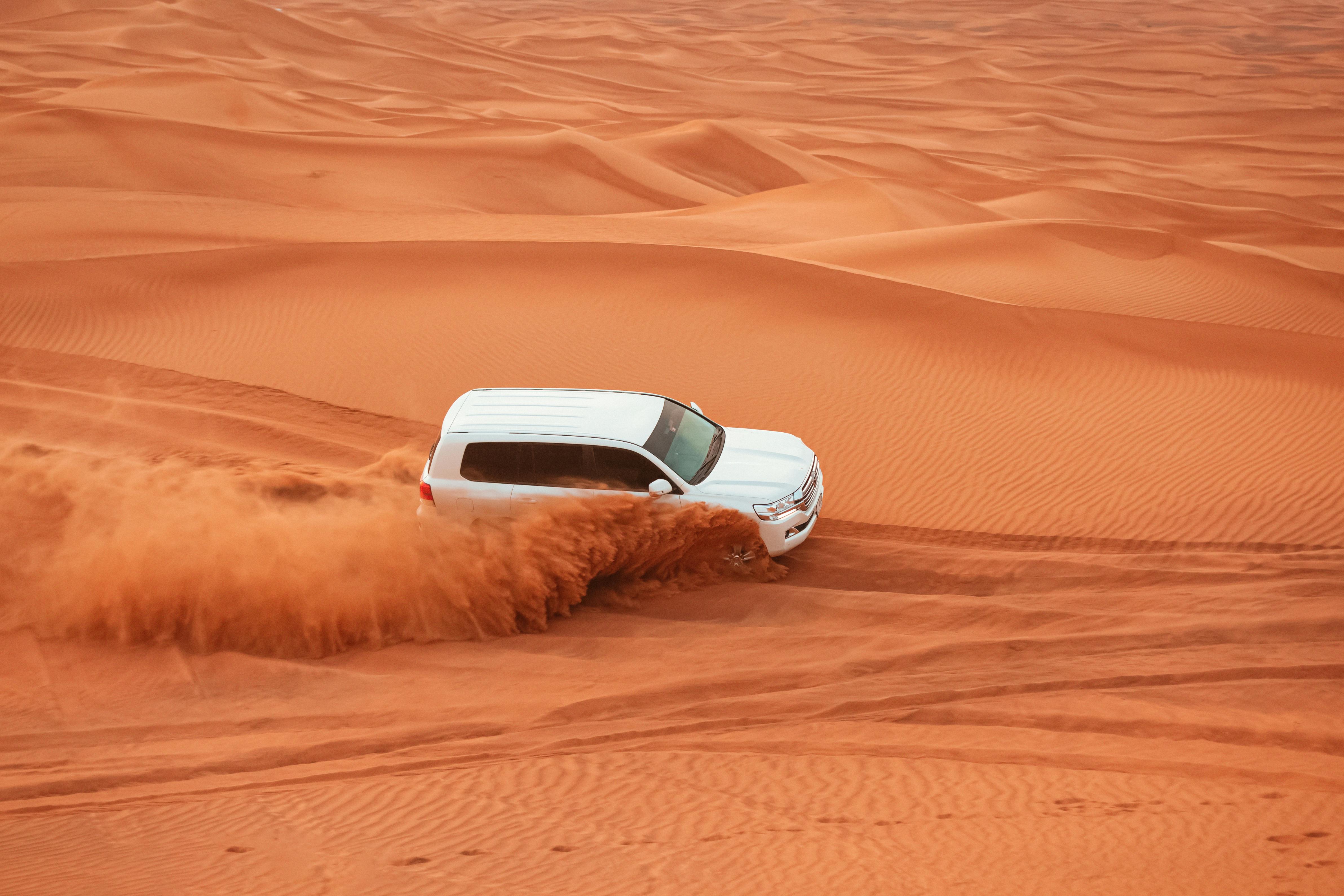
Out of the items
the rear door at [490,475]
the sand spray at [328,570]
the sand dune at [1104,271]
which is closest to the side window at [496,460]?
the rear door at [490,475]

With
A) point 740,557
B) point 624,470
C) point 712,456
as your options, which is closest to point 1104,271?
point 712,456

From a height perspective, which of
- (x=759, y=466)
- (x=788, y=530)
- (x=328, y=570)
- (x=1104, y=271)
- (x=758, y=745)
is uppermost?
(x=1104, y=271)

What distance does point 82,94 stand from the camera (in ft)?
102

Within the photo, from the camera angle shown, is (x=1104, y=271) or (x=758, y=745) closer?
(x=758, y=745)

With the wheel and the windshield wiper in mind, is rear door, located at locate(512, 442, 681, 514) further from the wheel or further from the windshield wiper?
the wheel

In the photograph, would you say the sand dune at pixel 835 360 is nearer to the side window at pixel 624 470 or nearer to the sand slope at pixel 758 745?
the sand slope at pixel 758 745

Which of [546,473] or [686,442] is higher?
[686,442]

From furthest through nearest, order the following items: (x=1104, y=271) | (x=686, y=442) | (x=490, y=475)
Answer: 1. (x=1104, y=271)
2. (x=686, y=442)
3. (x=490, y=475)

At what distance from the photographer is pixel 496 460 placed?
28.2ft

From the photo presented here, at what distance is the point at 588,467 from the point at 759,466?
155 cm

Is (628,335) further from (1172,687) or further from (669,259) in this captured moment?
(1172,687)

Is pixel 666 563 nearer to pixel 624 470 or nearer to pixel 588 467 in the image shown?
pixel 624 470

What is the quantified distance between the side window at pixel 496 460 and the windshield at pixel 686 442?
1.13 m

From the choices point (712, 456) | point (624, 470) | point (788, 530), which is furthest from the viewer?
point (712, 456)
